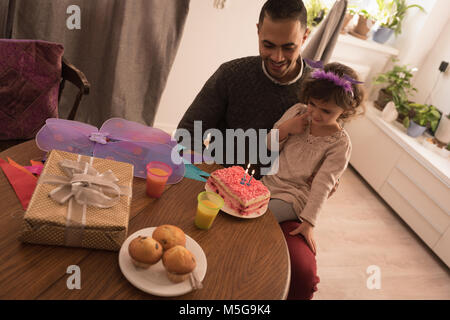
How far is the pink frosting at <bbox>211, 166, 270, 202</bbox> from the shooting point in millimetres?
1285

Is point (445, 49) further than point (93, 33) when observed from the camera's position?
Yes

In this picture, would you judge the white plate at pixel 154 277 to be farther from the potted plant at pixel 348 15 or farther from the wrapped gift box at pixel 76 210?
the potted plant at pixel 348 15

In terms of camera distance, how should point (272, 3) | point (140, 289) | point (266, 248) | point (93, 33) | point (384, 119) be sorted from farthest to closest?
1. point (384, 119)
2. point (93, 33)
3. point (272, 3)
4. point (266, 248)
5. point (140, 289)

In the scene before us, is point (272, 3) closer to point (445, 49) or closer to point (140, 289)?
point (140, 289)

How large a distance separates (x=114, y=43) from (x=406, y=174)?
8.33 ft

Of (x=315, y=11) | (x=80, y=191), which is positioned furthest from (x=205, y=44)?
(x=80, y=191)

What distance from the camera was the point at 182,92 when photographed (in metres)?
3.12

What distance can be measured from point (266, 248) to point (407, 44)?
3208 mm

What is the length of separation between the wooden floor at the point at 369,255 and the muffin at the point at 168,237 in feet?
4.65

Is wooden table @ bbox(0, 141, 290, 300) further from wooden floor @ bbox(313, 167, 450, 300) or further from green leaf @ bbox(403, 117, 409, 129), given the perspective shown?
green leaf @ bbox(403, 117, 409, 129)

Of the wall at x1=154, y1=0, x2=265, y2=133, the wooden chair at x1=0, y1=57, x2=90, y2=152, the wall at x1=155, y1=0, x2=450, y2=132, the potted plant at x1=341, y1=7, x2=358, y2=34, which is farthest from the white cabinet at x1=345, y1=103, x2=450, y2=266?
the wooden chair at x1=0, y1=57, x2=90, y2=152

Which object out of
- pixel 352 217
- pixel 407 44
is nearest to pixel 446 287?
pixel 352 217

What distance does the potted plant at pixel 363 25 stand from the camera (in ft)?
11.2

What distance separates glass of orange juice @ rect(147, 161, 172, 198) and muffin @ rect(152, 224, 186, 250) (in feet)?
0.79
